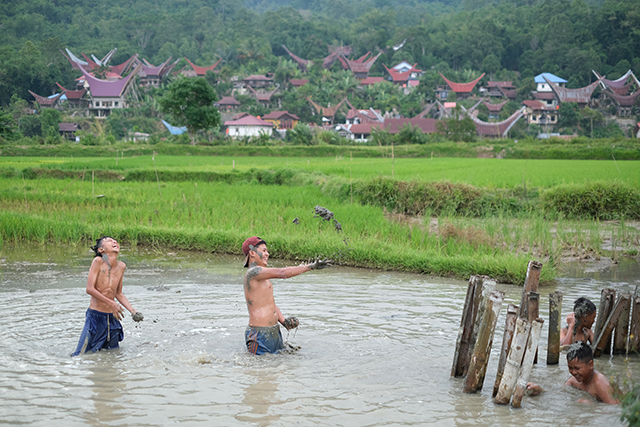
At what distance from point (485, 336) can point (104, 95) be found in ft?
208

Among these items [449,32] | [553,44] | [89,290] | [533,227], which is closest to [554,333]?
[89,290]

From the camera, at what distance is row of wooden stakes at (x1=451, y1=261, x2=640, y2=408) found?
355 centimetres

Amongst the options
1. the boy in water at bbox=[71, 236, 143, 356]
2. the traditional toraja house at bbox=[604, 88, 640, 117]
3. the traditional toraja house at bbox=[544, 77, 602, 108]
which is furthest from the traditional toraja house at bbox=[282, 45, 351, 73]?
the boy in water at bbox=[71, 236, 143, 356]

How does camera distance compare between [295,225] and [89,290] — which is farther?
[295,225]

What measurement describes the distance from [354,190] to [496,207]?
120 inches

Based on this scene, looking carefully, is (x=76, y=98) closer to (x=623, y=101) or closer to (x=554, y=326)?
(x=623, y=101)

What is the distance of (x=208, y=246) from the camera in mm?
9352

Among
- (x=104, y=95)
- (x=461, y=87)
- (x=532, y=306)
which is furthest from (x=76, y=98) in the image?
(x=532, y=306)

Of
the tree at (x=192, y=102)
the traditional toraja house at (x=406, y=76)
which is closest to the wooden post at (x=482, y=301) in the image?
the tree at (x=192, y=102)

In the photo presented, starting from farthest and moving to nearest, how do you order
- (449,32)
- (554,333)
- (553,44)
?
(449,32)
(553,44)
(554,333)

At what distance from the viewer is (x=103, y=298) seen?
14.9 ft

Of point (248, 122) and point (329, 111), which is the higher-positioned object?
point (329, 111)

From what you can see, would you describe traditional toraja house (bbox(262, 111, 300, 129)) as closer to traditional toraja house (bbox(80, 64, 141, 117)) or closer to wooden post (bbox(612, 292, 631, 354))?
traditional toraja house (bbox(80, 64, 141, 117))

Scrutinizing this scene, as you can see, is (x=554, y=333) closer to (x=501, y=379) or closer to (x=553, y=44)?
(x=501, y=379)
